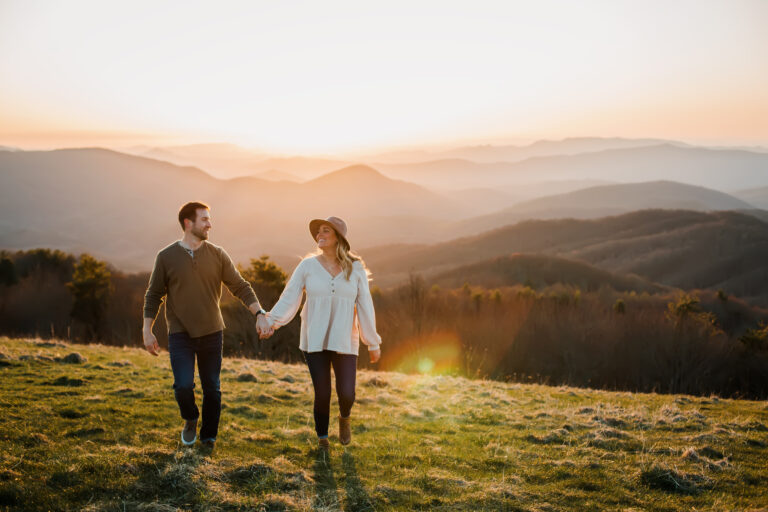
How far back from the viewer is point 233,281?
5.87 metres

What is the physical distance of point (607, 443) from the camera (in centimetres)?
679

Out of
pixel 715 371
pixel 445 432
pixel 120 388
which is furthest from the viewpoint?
pixel 715 371

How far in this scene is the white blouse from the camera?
5.73 metres

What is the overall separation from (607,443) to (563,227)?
160m

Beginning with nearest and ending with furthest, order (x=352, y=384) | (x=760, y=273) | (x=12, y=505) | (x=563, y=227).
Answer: (x=12, y=505) < (x=352, y=384) < (x=760, y=273) < (x=563, y=227)

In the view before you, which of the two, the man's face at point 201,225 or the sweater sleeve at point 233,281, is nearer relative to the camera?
the man's face at point 201,225

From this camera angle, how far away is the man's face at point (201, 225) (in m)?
5.48

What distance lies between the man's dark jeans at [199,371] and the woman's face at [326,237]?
1.53m

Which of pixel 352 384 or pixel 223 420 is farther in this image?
pixel 223 420

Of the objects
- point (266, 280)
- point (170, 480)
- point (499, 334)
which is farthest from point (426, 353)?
point (170, 480)

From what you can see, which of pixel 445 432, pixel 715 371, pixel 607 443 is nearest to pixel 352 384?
pixel 445 432

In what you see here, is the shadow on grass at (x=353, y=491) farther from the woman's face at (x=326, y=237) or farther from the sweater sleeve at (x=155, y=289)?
the sweater sleeve at (x=155, y=289)

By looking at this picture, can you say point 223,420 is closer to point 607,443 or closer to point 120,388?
point 120,388

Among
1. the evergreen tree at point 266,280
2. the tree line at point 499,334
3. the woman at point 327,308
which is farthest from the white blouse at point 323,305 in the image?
the evergreen tree at point 266,280
